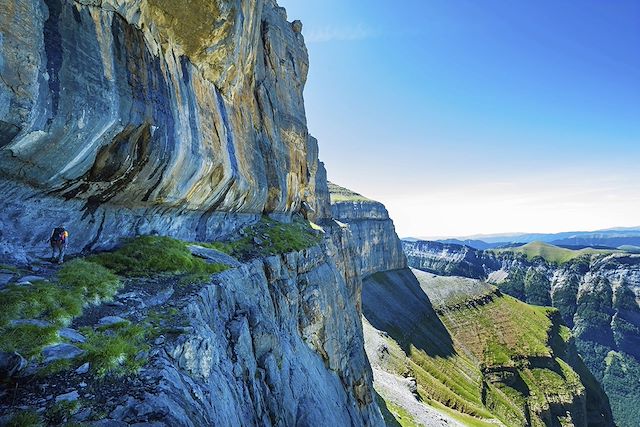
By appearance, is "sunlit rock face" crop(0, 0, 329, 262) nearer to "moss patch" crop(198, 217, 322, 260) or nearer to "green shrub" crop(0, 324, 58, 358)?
"moss patch" crop(198, 217, 322, 260)

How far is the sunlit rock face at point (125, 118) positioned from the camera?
12250mm

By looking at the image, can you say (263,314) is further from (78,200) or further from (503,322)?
(503,322)

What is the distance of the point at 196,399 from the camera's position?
912 centimetres

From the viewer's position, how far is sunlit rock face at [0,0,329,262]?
12.2 metres

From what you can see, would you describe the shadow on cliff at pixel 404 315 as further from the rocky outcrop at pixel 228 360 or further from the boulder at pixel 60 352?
the boulder at pixel 60 352

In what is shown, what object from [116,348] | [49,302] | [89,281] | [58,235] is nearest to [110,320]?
[49,302]

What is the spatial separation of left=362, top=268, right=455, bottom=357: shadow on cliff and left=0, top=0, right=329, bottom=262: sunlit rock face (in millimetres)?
114377

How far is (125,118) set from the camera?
52.4ft

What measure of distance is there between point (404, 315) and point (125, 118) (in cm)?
14722

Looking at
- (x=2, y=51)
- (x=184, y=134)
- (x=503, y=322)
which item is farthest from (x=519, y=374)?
(x=2, y=51)

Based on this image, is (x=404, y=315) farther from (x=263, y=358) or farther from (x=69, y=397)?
(x=69, y=397)

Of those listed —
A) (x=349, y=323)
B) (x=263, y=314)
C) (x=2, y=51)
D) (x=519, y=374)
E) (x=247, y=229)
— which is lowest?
(x=519, y=374)

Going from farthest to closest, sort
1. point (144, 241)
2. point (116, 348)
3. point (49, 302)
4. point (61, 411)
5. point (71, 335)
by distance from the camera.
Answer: point (144, 241), point (49, 302), point (71, 335), point (116, 348), point (61, 411)

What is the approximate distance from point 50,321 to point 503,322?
186 m
